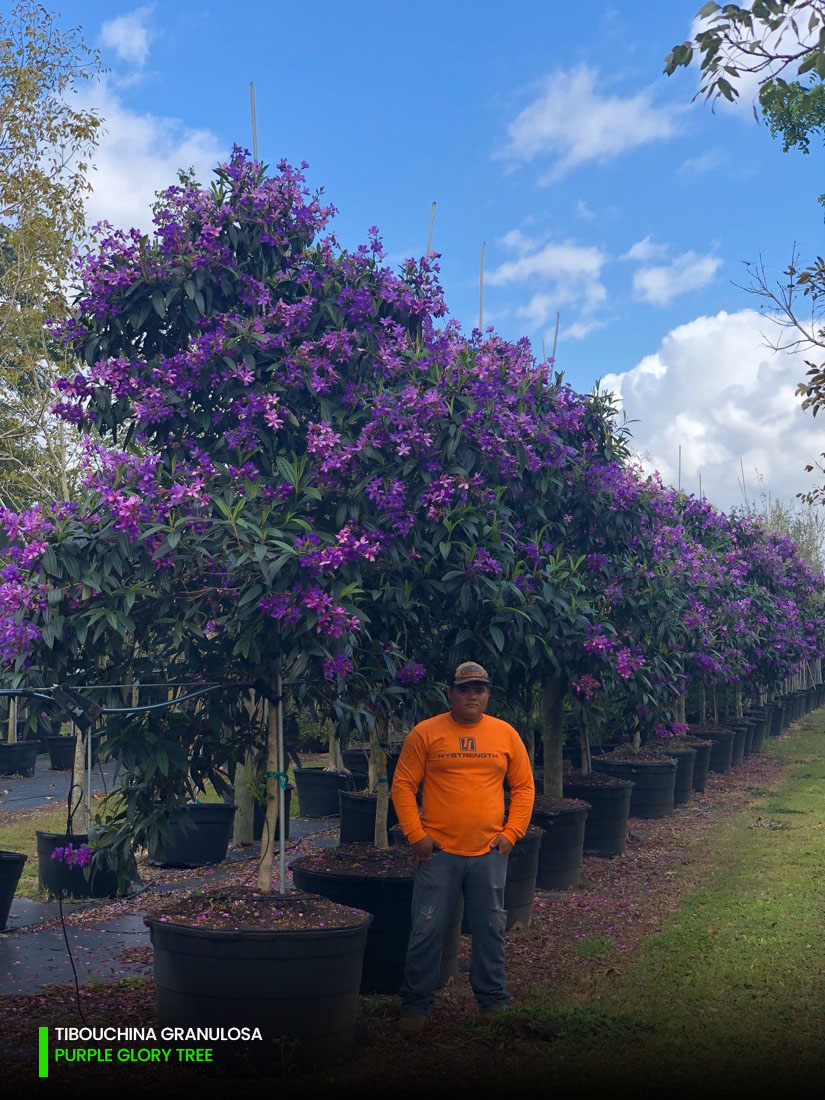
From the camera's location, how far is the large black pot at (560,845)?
348 inches

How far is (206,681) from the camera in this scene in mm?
5605

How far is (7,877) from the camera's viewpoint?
7.79 metres

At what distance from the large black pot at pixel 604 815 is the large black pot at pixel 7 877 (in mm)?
5116

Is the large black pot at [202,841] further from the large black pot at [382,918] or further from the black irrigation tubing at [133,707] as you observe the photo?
the black irrigation tubing at [133,707]

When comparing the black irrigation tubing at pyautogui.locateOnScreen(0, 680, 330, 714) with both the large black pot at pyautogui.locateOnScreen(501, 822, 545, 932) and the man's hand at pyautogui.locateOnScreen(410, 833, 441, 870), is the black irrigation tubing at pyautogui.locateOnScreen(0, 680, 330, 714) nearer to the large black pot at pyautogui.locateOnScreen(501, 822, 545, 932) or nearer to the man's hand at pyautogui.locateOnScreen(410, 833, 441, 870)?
the man's hand at pyautogui.locateOnScreen(410, 833, 441, 870)

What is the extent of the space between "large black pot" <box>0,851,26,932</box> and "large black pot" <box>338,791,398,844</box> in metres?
2.83

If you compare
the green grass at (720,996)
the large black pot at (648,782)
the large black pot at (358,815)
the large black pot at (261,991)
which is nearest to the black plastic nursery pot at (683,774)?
the large black pot at (648,782)

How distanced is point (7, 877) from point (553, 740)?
4.74m

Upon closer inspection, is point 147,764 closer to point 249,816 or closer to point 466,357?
point 466,357

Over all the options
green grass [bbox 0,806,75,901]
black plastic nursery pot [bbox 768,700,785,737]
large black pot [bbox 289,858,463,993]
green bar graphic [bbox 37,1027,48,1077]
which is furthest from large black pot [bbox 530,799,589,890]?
black plastic nursery pot [bbox 768,700,785,737]

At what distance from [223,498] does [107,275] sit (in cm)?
145

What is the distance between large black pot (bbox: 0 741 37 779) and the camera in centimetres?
1866

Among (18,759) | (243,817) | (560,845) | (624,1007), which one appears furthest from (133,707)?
(18,759)

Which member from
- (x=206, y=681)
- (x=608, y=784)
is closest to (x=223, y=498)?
(x=206, y=681)
